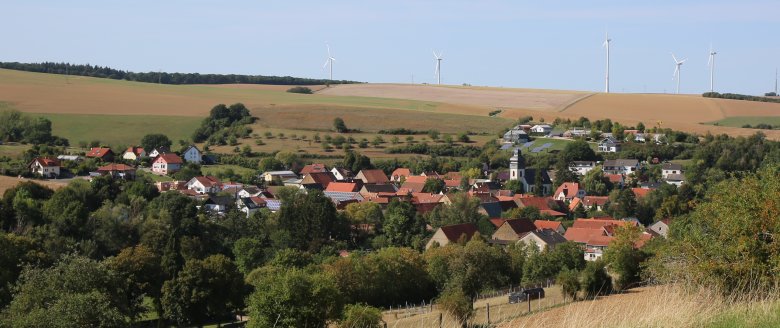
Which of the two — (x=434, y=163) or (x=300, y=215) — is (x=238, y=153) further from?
(x=300, y=215)

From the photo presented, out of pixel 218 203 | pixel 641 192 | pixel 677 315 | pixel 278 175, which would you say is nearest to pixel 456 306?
pixel 677 315

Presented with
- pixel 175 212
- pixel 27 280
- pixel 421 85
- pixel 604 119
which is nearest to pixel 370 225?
pixel 175 212

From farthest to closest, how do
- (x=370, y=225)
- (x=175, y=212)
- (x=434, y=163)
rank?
(x=434, y=163) < (x=370, y=225) < (x=175, y=212)

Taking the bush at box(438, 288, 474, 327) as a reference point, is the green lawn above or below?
above

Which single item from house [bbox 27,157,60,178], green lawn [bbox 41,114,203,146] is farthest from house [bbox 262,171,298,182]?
green lawn [bbox 41,114,203,146]

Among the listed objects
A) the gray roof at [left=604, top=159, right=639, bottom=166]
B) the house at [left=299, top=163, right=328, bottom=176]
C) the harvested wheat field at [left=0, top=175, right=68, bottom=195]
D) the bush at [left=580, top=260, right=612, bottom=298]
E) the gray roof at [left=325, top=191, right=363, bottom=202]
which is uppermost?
the gray roof at [left=604, top=159, right=639, bottom=166]

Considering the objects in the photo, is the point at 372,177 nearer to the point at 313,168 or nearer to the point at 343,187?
the point at 313,168

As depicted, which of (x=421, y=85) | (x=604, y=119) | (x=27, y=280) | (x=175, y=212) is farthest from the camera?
(x=421, y=85)

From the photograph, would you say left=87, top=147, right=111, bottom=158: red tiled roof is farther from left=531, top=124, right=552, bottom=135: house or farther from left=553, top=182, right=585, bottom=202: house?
left=531, top=124, right=552, bottom=135: house
